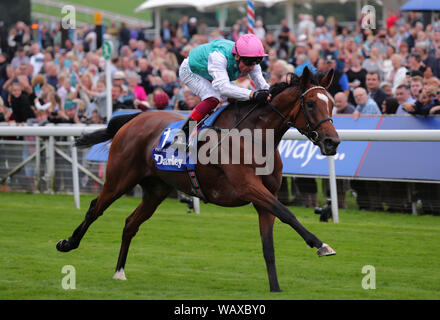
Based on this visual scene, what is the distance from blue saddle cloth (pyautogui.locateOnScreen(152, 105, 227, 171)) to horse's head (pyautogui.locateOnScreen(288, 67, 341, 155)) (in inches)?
30.9

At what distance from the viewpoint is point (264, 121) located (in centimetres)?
646

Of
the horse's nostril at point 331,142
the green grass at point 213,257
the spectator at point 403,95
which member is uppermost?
the horse's nostril at point 331,142

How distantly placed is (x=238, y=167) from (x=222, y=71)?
0.78 metres

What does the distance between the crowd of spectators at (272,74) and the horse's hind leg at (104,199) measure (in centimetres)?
225

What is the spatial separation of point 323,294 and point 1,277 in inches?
103

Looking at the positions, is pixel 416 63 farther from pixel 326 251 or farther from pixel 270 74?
pixel 326 251

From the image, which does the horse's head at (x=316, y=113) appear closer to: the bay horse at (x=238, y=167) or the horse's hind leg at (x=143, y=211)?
the bay horse at (x=238, y=167)

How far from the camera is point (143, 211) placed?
726 cm

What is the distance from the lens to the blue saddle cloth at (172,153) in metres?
6.74

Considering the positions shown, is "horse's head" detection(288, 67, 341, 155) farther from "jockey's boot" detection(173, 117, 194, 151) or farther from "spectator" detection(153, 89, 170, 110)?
"spectator" detection(153, 89, 170, 110)

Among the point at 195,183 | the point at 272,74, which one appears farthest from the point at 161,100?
the point at 195,183

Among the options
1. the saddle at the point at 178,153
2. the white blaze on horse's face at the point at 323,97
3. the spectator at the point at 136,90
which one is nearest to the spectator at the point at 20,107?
the spectator at the point at 136,90
